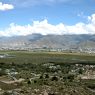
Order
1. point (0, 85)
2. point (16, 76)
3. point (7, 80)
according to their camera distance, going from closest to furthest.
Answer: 1. point (0, 85)
2. point (7, 80)
3. point (16, 76)

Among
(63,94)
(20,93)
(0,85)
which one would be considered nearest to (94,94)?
(63,94)

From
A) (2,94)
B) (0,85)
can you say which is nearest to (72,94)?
(2,94)

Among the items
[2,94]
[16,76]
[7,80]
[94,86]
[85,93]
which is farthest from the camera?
[16,76]

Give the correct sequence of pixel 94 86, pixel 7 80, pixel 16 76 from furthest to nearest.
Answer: pixel 16 76 < pixel 7 80 < pixel 94 86

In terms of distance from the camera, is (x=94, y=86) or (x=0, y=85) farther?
(x=94, y=86)

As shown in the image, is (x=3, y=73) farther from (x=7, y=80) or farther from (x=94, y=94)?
(x=94, y=94)

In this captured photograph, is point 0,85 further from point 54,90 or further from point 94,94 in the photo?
point 94,94

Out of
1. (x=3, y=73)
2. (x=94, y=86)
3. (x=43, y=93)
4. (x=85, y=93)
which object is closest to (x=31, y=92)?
(x=43, y=93)

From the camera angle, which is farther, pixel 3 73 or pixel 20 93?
pixel 3 73

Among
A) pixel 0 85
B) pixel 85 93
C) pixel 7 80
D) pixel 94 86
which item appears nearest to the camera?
pixel 85 93
